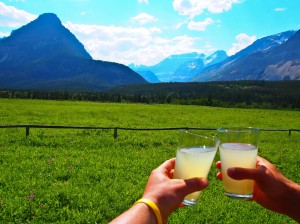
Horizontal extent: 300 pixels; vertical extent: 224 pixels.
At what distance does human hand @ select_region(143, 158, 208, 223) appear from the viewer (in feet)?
8.18

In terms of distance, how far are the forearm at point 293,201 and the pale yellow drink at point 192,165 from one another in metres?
0.91

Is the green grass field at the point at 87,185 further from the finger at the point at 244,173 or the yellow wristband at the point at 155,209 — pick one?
the yellow wristband at the point at 155,209

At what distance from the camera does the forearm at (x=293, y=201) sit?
3238 millimetres

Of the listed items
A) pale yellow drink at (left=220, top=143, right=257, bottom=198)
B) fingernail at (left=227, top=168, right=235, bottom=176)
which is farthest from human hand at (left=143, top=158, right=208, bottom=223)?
pale yellow drink at (left=220, top=143, right=257, bottom=198)

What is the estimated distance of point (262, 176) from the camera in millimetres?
3016

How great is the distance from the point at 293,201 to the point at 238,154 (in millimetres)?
807

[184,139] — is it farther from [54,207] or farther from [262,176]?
[54,207]

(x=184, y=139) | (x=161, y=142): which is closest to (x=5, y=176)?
(x=184, y=139)

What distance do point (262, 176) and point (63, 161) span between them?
13.6m

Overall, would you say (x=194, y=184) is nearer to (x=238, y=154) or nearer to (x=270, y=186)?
(x=238, y=154)

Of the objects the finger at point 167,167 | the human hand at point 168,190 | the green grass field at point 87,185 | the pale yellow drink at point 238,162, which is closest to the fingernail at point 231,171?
the pale yellow drink at point 238,162

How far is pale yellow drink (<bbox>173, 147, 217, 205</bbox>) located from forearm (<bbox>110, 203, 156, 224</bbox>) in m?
0.53

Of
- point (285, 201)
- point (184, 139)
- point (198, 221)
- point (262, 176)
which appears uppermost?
point (184, 139)

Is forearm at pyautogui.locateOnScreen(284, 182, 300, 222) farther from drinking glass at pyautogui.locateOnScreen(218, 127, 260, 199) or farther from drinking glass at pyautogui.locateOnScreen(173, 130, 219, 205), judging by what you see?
drinking glass at pyautogui.locateOnScreen(173, 130, 219, 205)
